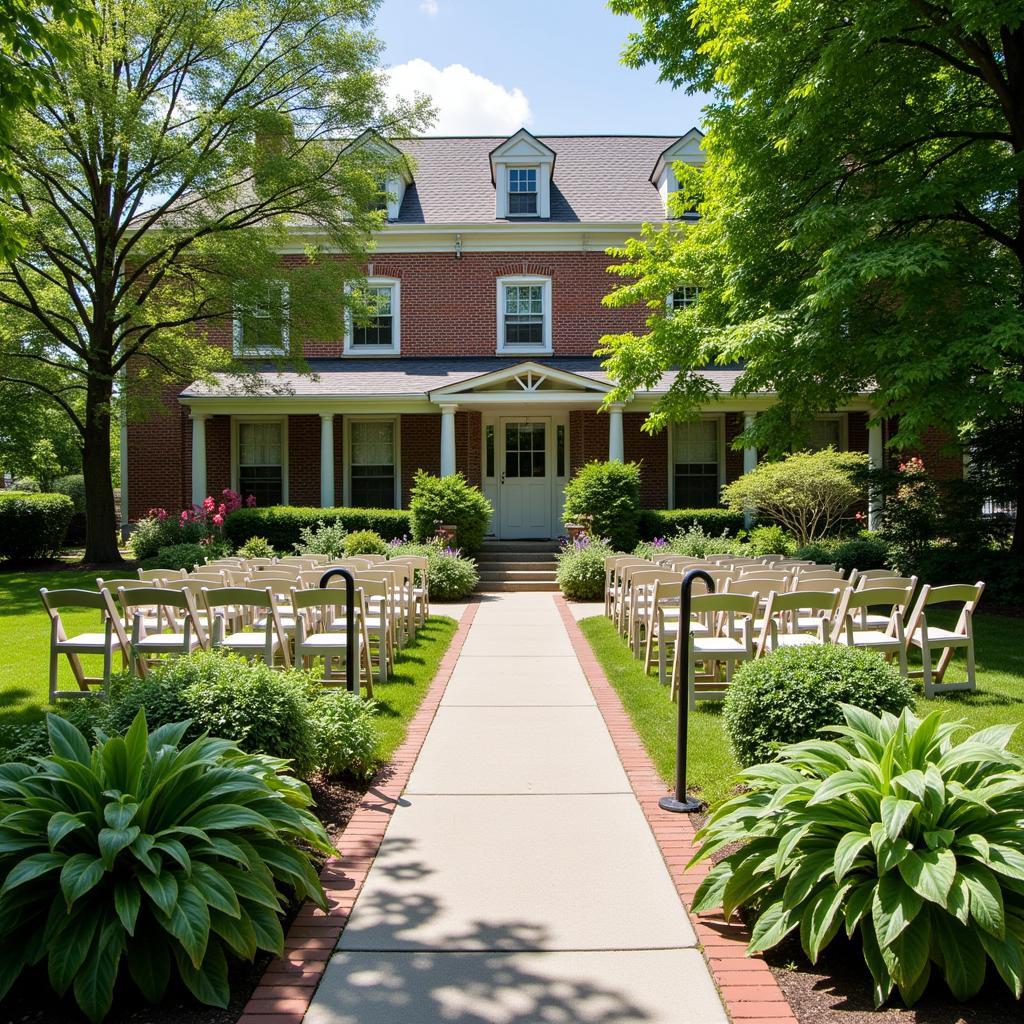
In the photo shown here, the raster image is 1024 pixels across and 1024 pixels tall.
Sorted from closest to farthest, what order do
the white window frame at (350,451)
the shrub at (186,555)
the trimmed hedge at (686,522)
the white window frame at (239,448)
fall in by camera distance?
the shrub at (186,555) → the trimmed hedge at (686,522) → the white window frame at (350,451) → the white window frame at (239,448)

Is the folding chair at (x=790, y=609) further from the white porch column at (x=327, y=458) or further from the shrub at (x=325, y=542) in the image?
the white porch column at (x=327, y=458)

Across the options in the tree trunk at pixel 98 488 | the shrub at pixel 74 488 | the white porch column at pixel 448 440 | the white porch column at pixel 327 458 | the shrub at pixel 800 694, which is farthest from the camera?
the shrub at pixel 74 488

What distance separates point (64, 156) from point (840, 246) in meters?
14.5

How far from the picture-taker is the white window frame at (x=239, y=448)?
2192 cm

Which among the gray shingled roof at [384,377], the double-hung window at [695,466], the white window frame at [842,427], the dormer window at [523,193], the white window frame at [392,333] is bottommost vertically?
the double-hung window at [695,466]

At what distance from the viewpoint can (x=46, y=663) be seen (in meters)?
9.65

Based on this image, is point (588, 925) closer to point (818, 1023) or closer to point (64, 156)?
point (818, 1023)

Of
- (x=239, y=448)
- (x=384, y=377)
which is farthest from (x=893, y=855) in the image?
(x=239, y=448)

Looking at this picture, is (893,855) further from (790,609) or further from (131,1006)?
(790,609)

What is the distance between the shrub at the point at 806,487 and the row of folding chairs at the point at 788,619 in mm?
6506

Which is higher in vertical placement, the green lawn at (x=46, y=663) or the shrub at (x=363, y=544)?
the shrub at (x=363, y=544)

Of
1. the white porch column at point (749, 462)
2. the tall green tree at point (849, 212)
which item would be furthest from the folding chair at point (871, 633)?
the white porch column at point (749, 462)

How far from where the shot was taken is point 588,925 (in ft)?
12.2

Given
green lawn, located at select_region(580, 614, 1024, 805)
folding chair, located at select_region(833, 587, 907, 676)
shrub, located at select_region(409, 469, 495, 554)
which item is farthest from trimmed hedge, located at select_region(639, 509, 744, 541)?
folding chair, located at select_region(833, 587, 907, 676)
